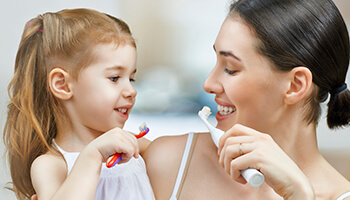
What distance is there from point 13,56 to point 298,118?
920 mm

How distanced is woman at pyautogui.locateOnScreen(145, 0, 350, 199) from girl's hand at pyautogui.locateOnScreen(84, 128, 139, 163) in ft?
0.60

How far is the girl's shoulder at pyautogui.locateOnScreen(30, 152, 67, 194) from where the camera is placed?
949 millimetres

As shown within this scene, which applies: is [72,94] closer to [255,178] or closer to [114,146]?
[114,146]

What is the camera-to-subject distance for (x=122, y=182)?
106 cm

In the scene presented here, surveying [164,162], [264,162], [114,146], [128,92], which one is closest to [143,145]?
[164,162]

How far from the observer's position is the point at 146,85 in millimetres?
1579

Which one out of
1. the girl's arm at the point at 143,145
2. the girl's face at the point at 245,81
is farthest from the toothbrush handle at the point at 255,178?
the girl's arm at the point at 143,145

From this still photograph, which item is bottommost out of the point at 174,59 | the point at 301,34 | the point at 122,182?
the point at 122,182

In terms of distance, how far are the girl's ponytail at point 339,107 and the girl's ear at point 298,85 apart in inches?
4.4

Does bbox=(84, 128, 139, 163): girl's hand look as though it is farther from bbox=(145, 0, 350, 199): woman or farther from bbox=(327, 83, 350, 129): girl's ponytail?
bbox=(327, 83, 350, 129): girl's ponytail

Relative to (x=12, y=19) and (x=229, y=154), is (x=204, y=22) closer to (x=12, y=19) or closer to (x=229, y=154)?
(x=12, y=19)

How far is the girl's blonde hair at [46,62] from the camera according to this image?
1040 millimetres

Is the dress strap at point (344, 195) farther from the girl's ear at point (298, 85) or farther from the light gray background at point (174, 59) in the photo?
the light gray background at point (174, 59)

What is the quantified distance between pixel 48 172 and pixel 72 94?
19 cm
